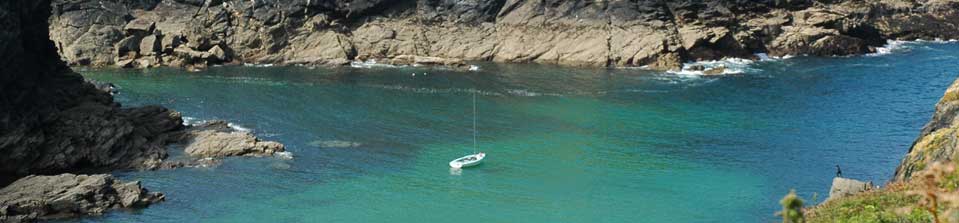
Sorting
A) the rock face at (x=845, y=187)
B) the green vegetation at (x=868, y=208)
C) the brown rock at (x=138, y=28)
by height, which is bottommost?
the rock face at (x=845, y=187)

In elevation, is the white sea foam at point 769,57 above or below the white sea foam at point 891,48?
below

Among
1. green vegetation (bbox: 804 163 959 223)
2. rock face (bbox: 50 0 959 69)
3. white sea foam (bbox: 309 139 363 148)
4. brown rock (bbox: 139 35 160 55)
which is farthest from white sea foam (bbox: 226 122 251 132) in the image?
green vegetation (bbox: 804 163 959 223)

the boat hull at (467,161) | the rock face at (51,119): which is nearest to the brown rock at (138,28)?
the rock face at (51,119)

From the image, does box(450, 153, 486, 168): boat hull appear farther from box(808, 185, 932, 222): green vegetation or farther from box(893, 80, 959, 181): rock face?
box(808, 185, 932, 222): green vegetation

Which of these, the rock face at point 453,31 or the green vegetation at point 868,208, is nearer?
the green vegetation at point 868,208

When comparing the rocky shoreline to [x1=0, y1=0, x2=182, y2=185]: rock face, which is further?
[x1=0, y1=0, x2=182, y2=185]: rock face

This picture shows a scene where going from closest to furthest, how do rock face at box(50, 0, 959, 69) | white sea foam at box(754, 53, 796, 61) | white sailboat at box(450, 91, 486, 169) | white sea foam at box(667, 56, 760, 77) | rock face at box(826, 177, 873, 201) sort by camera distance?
rock face at box(826, 177, 873, 201) → white sailboat at box(450, 91, 486, 169) → white sea foam at box(667, 56, 760, 77) → rock face at box(50, 0, 959, 69) → white sea foam at box(754, 53, 796, 61)

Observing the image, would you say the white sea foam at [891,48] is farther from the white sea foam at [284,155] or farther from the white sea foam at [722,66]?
the white sea foam at [284,155]
